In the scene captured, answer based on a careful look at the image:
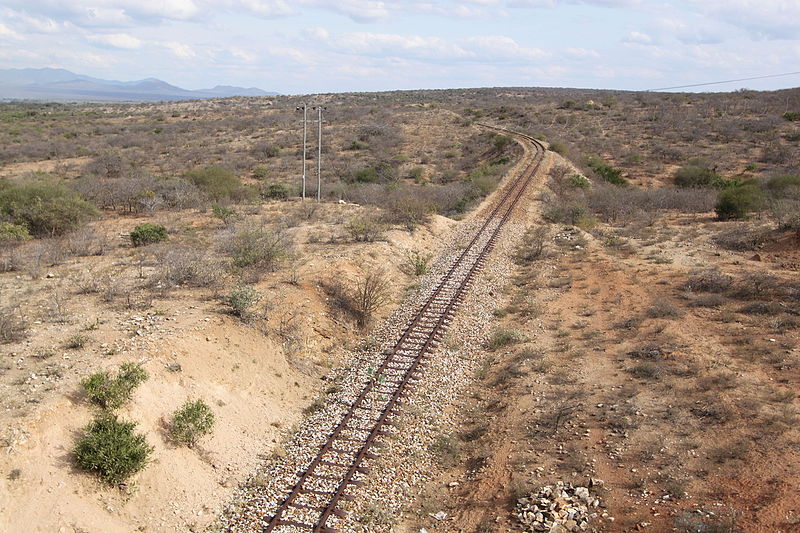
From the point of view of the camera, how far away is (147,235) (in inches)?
725

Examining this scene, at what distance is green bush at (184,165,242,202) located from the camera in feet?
92.1

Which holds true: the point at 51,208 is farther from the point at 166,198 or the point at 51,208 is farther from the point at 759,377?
the point at 759,377

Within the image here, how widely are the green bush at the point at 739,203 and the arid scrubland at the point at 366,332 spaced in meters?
0.13

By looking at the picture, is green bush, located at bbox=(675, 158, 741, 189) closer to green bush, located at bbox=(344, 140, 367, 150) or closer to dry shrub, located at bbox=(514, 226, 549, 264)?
dry shrub, located at bbox=(514, 226, 549, 264)

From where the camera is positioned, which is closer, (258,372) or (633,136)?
(258,372)

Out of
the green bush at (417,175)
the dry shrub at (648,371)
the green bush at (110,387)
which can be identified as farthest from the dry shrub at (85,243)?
the green bush at (417,175)

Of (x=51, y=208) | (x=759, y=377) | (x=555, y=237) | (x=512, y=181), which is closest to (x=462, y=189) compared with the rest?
(x=512, y=181)

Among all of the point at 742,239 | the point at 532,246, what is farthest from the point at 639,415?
the point at 742,239

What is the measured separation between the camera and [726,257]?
66.6ft

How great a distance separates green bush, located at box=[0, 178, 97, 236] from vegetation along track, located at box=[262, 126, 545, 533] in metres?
13.9

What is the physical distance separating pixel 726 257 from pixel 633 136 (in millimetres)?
42178

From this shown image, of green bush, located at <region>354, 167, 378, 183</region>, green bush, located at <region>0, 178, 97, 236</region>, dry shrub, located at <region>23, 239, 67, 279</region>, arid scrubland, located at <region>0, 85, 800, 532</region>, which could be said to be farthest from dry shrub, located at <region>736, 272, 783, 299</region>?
green bush, located at <region>354, 167, 378, 183</region>

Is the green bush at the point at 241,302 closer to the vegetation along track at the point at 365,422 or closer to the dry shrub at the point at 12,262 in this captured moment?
the vegetation along track at the point at 365,422

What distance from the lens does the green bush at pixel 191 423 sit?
8992 mm
